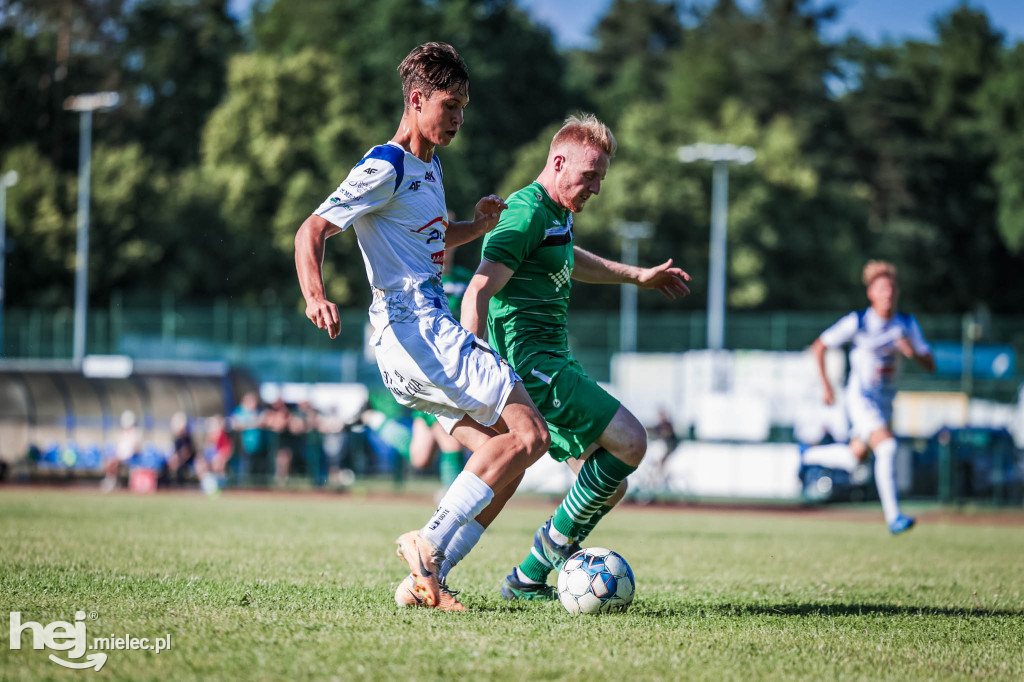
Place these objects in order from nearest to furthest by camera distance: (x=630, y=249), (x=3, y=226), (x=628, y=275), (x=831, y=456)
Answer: (x=628, y=275)
(x=831, y=456)
(x=3, y=226)
(x=630, y=249)

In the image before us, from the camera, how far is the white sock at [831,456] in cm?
2427

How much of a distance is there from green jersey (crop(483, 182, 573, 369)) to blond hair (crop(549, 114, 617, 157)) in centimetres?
27

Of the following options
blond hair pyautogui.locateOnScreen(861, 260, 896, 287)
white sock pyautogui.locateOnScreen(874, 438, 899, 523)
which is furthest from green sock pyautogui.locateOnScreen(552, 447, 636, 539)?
blond hair pyautogui.locateOnScreen(861, 260, 896, 287)

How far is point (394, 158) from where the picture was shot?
528cm

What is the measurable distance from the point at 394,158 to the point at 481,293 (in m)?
0.76

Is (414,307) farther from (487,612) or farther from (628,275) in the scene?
(628,275)

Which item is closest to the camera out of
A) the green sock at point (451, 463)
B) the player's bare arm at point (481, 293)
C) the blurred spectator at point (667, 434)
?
the player's bare arm at point (481, 293)

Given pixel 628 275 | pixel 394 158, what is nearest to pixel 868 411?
pixel 628 275

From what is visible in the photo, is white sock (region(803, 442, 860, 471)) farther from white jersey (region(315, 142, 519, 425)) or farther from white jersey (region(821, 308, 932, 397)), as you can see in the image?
white jersey (region(315, 142, 519, 425))

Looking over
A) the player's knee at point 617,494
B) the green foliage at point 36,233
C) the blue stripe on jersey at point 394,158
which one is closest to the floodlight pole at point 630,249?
the green foliage at point 36,233

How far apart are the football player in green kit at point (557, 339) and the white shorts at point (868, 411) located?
5.99 m

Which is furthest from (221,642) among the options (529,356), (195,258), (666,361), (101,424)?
(195,258)

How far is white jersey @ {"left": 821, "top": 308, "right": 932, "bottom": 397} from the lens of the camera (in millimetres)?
11484

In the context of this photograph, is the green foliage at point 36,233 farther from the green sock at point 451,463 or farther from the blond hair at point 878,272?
the blond hair at point 878,272
